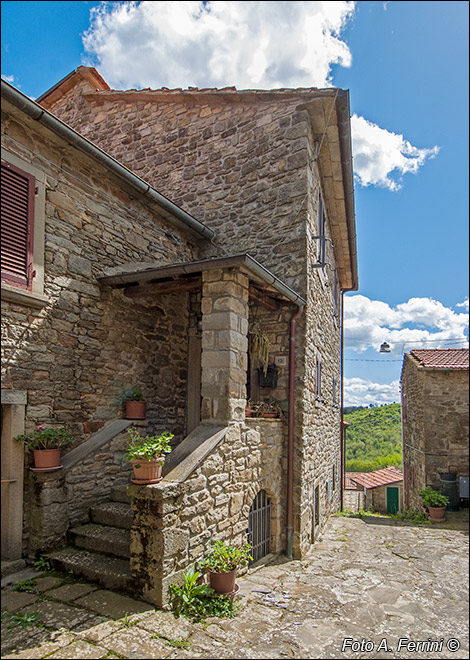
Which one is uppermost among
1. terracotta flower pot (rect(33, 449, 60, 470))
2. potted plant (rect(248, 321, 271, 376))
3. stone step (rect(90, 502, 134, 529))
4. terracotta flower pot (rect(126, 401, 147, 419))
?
potted plant (rect(248, 321, 271, 376))

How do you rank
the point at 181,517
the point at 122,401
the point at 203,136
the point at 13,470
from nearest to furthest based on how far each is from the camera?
1. the point at 181,517
2. the point at 13,470
3. the point at 122,401
4. the point at 203,136

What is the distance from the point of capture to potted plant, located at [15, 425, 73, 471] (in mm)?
4465

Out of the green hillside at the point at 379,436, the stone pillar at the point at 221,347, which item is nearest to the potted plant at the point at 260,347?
the stone pillar at the point at 221,347

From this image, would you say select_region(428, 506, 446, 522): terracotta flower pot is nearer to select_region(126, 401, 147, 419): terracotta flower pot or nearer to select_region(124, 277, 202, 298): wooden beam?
select_region(124, 277, 202, 298): wooden beam

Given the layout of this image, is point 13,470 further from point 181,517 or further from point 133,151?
point 133,151

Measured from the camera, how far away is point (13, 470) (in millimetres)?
4340

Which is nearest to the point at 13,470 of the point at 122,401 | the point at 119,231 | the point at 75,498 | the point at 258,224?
the point at 75,498

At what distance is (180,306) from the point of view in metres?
7.28

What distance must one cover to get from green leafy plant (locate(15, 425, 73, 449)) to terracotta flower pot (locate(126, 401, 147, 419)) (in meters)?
1.25

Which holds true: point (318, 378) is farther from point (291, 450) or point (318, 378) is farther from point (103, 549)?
point (103, 549)

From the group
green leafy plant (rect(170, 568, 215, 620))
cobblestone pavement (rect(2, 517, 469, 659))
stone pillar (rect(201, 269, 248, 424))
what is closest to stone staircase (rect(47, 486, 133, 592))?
cobblestone pavement (rect(2, 517, 469, 659))

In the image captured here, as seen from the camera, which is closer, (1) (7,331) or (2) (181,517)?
(2) (181,517)

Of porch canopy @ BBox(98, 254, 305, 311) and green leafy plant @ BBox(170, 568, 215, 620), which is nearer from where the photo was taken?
green leafy plant @ BBox(170, 568, 215, 620)

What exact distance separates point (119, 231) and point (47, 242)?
1.34 m
